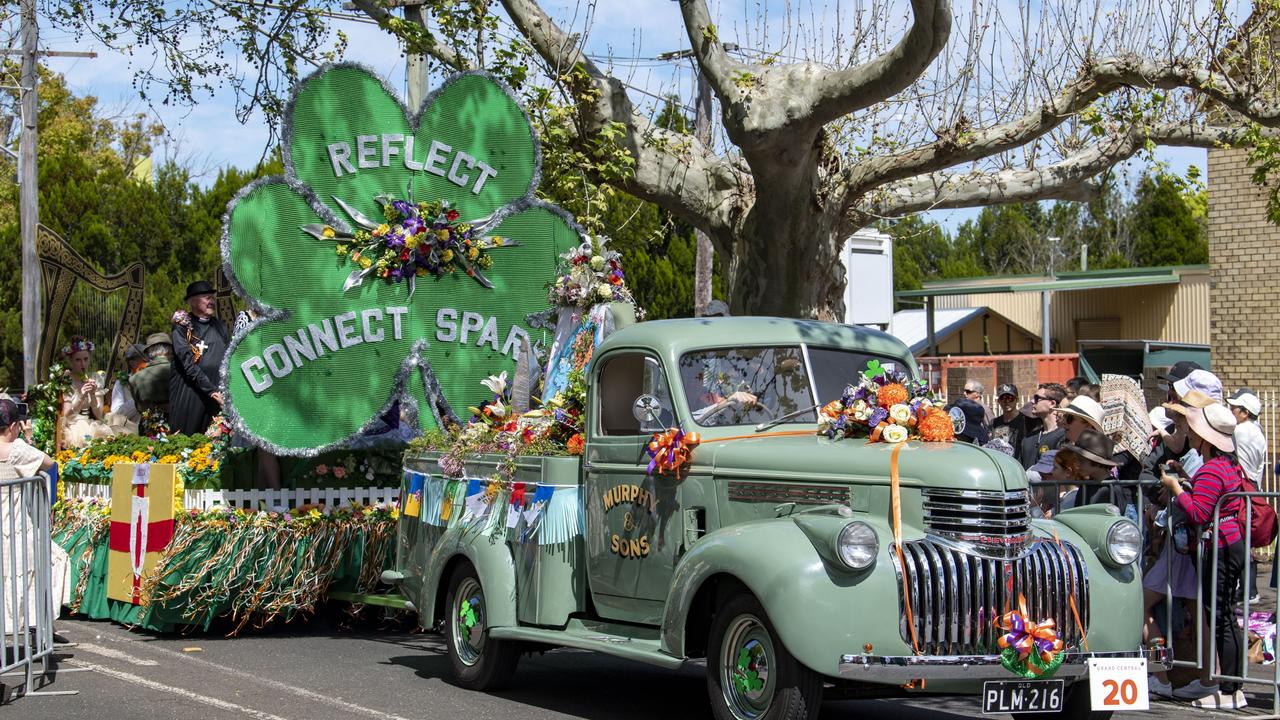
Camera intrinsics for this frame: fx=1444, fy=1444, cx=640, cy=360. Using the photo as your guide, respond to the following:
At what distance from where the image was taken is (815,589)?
610 cm

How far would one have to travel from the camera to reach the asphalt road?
7.62 meters

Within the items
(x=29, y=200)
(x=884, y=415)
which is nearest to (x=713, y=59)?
(x=884, y=415)

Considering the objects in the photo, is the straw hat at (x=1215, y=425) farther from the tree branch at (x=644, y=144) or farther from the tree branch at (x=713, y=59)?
the tree branch at (x=644, y=144)

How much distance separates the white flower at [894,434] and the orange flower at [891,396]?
188 mm

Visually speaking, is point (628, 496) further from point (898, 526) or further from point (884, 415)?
point (898, 526)

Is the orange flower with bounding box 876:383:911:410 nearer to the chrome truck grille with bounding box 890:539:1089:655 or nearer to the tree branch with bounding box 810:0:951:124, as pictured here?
the chrome truck grille with bounding box 890:539:1089:655

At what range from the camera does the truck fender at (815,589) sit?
6.07 m

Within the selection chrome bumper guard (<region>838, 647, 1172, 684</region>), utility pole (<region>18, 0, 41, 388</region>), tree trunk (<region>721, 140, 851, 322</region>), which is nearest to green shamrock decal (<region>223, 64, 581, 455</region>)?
tree trunk (<region>721, 140, 851, 322</region>)

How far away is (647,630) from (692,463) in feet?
3.19

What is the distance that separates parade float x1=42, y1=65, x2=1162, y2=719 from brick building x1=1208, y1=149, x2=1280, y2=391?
12.8 metres

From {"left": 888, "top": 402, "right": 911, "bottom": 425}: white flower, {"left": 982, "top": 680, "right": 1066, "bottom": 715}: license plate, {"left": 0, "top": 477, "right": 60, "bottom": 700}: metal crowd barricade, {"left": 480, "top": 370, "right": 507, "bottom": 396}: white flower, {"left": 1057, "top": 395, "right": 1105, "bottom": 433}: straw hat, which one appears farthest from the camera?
{"left": 480, "top": 370, "right": 507, "bottom": 396}: white flower

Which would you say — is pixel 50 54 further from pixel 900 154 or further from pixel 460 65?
pixel 900 154

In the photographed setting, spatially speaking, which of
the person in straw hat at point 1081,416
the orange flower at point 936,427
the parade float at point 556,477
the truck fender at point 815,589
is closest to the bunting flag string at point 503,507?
the parade float at point 556,477

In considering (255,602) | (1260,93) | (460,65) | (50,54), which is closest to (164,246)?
(50,54)
